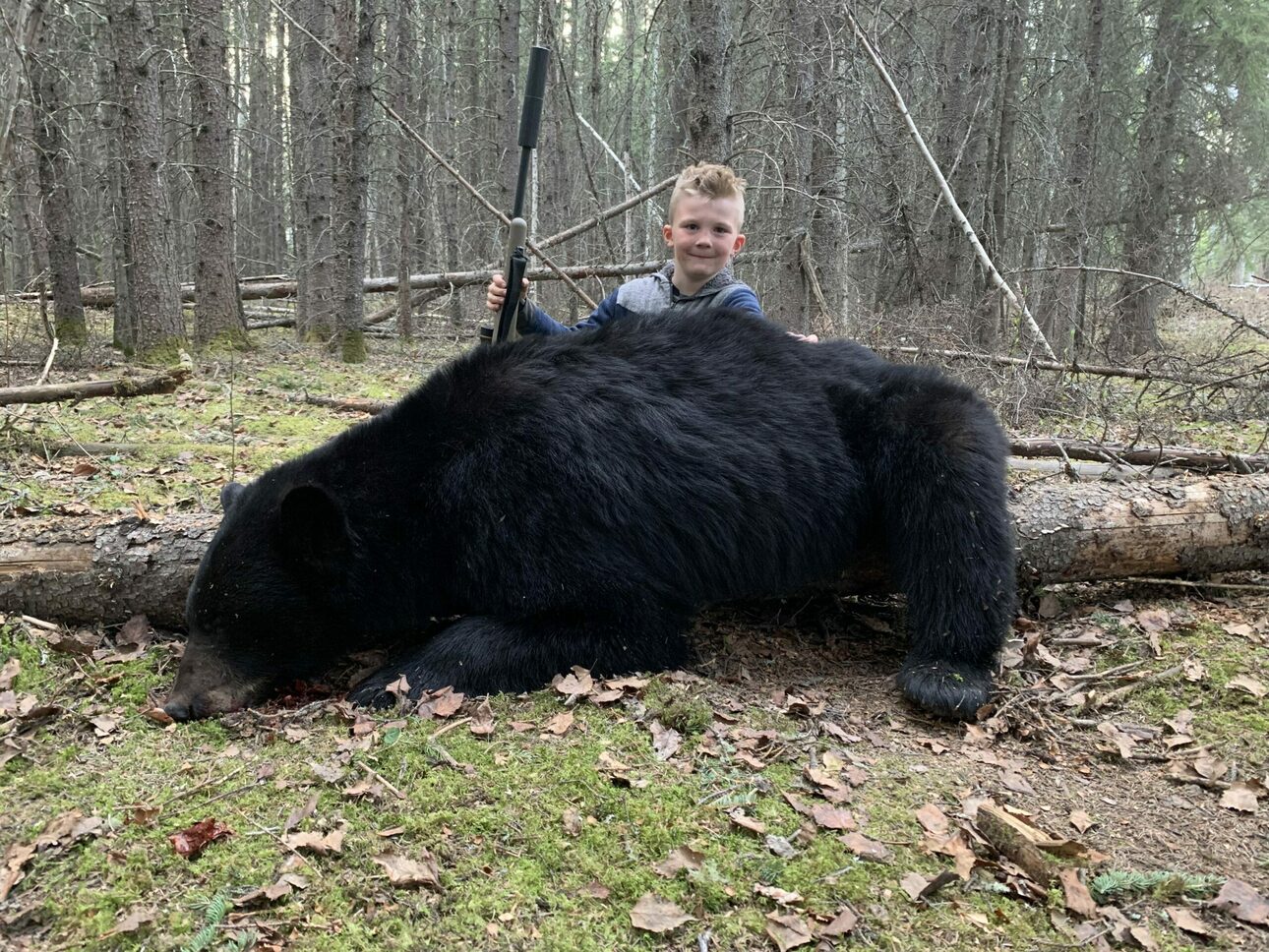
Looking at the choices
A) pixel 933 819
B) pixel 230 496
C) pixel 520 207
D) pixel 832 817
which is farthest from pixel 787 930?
pixel 520 207

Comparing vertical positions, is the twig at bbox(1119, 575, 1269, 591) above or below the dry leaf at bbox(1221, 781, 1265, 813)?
above

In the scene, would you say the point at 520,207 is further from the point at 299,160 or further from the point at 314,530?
the point at 299,160

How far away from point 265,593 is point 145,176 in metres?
8.78

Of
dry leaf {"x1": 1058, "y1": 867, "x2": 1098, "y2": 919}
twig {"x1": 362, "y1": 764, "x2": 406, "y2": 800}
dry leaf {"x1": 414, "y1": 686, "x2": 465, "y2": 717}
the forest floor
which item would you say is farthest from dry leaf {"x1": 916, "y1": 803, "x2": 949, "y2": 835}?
dry leaf {"x1": 414, "y1": 686, "x2": 465, "y2": 717}

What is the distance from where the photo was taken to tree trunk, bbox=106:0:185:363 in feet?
32.8

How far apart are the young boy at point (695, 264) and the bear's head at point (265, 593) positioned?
6.30 feet

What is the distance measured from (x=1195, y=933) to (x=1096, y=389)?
9.87 m

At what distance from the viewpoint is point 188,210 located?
2617 cm

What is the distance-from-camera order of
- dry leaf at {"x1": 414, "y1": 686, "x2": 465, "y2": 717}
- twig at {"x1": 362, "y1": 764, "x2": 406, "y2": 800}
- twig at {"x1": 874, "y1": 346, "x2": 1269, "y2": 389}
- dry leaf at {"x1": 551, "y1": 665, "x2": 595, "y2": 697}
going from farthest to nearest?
twig at {"x1": 874, "y1": 346, "x2": 1269, "y2": 389} < dry leaf at {"x1": 551, "y1": 665, "x2": 595, "y2": 697} < dry leaf at {"x1": 414, "y1": 686, "x2": 465, "y2": 717} < twig at {"x1": 362, "y1": 764, "x2": 406, "y2": 800}

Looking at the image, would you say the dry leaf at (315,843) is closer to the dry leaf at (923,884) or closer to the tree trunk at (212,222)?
the dry leaf at (923,884)

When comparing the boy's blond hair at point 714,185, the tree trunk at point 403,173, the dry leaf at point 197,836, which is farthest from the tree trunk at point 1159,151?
the dry leaf at point 197,836

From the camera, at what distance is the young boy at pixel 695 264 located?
518 cm

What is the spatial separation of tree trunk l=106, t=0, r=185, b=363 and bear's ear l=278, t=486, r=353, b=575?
8.17 meters

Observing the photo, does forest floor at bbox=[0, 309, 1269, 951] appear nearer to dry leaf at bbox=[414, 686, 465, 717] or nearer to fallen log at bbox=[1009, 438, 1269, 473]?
dry leaf at bbox=[414, 686, 465, 717]
